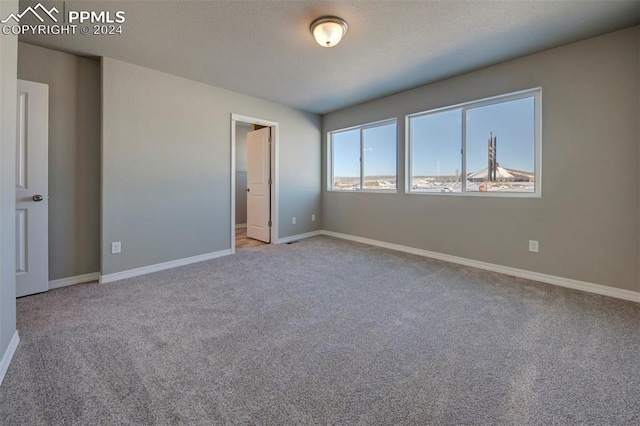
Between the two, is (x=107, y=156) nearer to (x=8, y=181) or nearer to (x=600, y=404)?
(x=8, y=181)

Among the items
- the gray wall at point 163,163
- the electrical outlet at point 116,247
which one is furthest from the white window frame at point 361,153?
the electrical outlet at point 116,247

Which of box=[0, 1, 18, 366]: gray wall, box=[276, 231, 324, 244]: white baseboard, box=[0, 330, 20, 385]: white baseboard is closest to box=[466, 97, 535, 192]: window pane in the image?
box=[276, 231, 324, 244]: white baseboard

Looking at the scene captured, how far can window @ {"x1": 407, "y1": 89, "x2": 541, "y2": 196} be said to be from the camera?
10.7 ft

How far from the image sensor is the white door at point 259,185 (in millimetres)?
5199

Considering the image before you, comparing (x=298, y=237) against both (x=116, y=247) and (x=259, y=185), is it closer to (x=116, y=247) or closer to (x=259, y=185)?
(x=259, y=185)

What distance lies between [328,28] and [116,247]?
3.22 meters

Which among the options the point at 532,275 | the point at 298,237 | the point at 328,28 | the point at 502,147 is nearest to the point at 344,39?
the point at 328,28

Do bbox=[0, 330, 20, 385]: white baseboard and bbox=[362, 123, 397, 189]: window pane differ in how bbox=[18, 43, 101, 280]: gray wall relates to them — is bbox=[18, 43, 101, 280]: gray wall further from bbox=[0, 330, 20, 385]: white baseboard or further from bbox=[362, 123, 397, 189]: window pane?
bbox=[362, 123, 397, 189]: window pane

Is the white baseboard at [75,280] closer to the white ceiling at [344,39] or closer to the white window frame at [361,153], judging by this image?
the white ceiling at [344,39]

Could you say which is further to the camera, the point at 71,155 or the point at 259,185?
the point at 259,185

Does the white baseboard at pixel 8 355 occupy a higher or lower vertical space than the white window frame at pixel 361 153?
lower

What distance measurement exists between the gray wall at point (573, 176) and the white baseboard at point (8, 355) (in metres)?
4.32

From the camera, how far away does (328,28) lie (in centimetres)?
244

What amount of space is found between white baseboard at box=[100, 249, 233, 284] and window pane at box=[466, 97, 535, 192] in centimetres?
374
